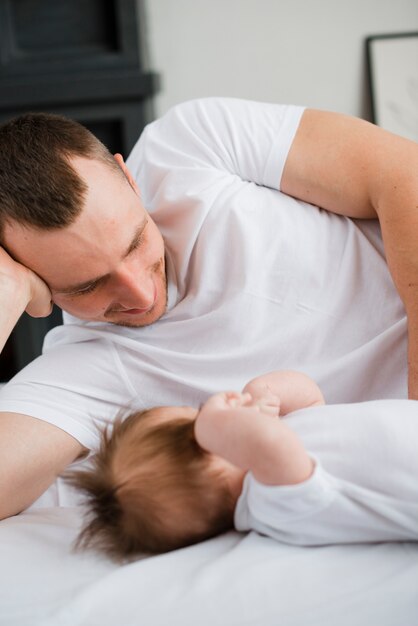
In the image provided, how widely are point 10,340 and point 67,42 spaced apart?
1207mm

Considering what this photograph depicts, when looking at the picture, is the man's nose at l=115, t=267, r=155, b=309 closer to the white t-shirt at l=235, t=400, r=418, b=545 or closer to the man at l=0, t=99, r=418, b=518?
Answer: the man at l=0, t=99, r=418, b=518

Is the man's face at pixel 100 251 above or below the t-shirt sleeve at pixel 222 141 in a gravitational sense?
below

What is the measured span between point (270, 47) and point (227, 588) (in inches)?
100

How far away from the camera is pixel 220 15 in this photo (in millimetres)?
3109

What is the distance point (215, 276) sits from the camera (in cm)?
149

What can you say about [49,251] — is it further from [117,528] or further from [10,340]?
[10,340]

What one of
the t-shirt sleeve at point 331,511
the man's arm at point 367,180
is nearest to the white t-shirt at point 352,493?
the t-shirt sleeve at point 331,511

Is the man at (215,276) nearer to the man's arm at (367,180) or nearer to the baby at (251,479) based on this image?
the man's arm at (367,180)

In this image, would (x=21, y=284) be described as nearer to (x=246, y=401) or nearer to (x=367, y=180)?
(x=246, y=401)

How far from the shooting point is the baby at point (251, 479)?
975 mm

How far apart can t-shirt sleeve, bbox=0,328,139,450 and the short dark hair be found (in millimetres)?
327

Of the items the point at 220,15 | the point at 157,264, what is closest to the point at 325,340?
the point at 157,264

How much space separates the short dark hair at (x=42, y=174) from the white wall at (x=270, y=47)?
1887 mm

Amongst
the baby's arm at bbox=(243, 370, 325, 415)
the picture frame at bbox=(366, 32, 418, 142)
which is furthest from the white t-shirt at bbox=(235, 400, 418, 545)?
the picture frame at bbox=(366, 32, 418, 142)
